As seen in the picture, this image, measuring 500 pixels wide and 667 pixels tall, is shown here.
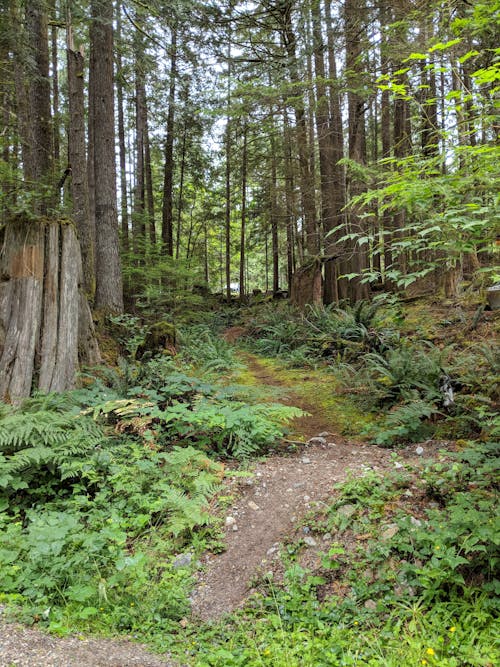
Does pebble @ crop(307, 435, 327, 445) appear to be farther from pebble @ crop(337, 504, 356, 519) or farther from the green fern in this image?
the green fern

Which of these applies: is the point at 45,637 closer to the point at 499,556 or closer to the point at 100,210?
the point at 499,556

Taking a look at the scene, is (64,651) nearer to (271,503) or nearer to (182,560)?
(182,560)

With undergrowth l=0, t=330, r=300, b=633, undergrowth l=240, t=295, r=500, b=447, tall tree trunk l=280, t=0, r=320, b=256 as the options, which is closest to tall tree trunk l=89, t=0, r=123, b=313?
undergrowth l=0, t=330, r=300, b=633

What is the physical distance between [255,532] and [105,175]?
794 centimetres

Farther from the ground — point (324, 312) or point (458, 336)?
point (324, 312)

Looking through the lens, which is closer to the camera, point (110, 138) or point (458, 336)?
point (458, 336)

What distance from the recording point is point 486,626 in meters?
2.20

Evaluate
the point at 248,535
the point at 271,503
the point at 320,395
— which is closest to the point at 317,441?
the point at 271,503

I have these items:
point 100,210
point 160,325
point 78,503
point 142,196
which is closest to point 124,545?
point 78,503

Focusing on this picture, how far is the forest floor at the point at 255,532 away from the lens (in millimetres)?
1980

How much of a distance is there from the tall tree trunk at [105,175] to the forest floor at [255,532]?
17.6 ft

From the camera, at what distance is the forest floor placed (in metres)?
1.98

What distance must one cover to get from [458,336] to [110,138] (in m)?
8.32

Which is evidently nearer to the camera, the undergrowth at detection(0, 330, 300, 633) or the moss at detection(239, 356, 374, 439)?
the undergrowth at detection(0, 330, 300, 633)
